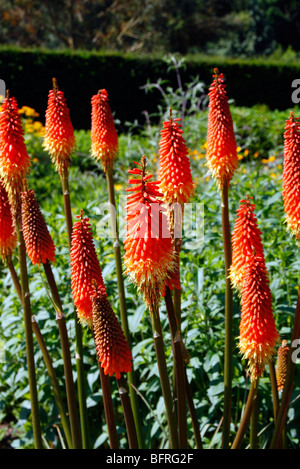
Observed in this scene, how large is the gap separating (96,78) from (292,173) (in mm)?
16838

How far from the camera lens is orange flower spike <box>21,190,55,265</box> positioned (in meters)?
2.11

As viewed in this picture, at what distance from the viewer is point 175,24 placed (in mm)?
33594

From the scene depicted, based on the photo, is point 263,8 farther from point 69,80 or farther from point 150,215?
point 150,215

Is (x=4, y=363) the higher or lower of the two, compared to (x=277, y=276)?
lower

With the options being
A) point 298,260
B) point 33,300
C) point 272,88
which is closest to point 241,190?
point 298,260

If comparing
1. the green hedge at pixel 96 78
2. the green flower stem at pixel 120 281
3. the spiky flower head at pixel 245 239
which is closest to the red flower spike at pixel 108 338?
the spiky flower head at pixel 245 239

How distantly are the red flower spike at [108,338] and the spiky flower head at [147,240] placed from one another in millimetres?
135

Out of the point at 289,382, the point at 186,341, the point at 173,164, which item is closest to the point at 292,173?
the point at 173,164

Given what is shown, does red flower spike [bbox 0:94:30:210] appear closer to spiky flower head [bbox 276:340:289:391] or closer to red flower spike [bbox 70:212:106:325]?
red flower spike [bbox 70:212:106:325]

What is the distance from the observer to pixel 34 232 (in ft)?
6.95

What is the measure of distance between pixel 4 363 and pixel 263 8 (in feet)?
155

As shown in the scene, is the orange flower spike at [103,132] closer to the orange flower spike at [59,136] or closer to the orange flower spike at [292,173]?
the orange flower spike at [59,136]

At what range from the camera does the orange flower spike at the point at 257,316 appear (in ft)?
5.99

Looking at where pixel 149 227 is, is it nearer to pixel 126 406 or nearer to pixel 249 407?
pixel 126 406
